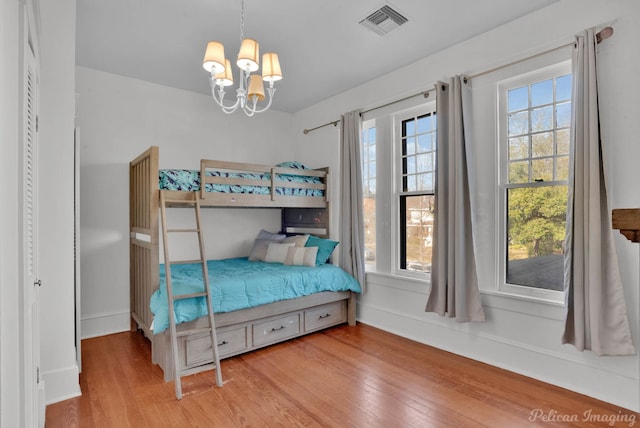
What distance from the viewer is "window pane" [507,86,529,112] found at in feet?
8.88

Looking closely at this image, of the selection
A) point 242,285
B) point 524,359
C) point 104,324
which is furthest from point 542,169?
point 104,324

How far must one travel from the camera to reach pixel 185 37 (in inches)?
114

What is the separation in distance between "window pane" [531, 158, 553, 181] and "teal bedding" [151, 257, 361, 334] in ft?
6.53

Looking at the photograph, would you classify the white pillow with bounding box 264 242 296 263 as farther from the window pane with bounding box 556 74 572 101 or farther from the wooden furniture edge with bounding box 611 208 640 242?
the wooden furniture edge with bounding box 611 208 640 242

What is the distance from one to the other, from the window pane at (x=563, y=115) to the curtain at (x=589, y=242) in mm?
213

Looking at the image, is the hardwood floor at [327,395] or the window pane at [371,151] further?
the window pane at [371,151]

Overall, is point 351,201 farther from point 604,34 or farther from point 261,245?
point 604,34

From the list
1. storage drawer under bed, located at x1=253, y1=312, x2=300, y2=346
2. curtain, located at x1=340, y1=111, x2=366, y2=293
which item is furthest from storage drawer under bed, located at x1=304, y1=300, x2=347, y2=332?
curtain, located at x1=340, y1=111, x2=366, y2=293

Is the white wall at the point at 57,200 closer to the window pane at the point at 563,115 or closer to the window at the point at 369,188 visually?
the window at the point at 369,188

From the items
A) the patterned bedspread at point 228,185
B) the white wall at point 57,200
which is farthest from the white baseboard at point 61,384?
the patterned bedspread at point 228,185

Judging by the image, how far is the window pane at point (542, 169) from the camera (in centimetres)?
258

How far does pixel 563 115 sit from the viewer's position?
2.51m

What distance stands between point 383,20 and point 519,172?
5.21 feet

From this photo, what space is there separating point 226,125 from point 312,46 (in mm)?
1793
